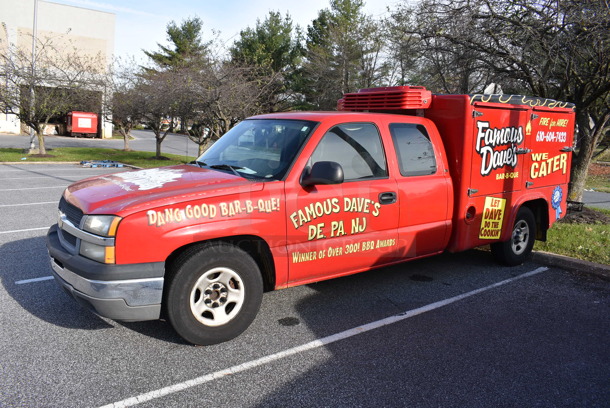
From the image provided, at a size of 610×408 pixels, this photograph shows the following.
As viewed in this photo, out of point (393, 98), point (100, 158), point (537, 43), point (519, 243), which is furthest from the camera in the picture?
point (100, 158)

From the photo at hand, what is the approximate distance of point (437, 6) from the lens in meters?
8.88

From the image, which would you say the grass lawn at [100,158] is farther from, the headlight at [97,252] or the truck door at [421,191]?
the headlight at [97,252]

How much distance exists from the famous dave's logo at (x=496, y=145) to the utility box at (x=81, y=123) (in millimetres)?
37766

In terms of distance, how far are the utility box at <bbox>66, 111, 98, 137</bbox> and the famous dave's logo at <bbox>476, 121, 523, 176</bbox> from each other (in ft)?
124

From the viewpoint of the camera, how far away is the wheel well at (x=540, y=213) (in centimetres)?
638

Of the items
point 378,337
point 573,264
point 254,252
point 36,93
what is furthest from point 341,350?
point 36,93

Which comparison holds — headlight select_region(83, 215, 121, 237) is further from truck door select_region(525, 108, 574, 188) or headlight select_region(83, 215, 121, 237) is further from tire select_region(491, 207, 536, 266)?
truck door select_region(525, 108, 574, 188)

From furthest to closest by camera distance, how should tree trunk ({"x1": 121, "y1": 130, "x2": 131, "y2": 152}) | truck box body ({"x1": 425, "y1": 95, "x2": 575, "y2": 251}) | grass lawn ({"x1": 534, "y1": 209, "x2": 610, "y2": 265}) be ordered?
tree trunk ({"x1": 121, "y1": 130, "x2": 131, "y2": 152}), grass lawn ({"x1": 534, "y1": 209, "x2": 610, "y2": 265}), truck box body ({"x1": 425, "y1": 95, "x2": 575, "y2": 251})

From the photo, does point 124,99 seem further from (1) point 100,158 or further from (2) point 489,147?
(2) point 489,147

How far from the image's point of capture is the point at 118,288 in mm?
3303

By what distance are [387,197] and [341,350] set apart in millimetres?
1550

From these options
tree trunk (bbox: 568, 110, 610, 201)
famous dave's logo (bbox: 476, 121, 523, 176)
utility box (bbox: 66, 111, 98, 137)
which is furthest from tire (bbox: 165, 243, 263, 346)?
utility box (bbox: 66, 111, 98, 137)

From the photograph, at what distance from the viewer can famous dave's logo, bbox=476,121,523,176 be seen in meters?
5.31

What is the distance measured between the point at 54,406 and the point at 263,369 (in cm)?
133
